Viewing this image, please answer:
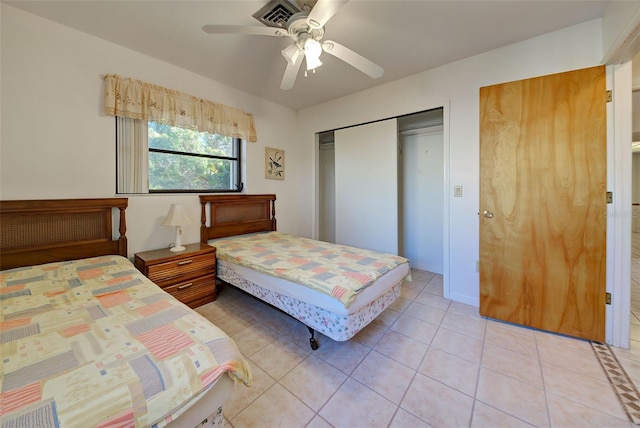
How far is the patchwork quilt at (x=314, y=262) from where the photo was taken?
1607 millimetres

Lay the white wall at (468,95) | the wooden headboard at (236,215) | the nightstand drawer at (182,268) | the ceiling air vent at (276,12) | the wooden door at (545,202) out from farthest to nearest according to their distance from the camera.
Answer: the wooden headboard at (236,215) < the nightstand drawer at (182,268) < the white wall at (468,95) < the wooden door at (545,202) < the ceiling air vent at (276,12)

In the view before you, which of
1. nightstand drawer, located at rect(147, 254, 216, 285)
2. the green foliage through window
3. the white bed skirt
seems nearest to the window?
the green foliage through window

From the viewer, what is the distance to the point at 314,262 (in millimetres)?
2033

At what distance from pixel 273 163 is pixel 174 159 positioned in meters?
1.33

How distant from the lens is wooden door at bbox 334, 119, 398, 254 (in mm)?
3084

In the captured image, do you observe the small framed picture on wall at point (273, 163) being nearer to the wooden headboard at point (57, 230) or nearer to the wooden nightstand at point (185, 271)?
the wooden nightstand at point (185, 271)

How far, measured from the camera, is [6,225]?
5.77 ft

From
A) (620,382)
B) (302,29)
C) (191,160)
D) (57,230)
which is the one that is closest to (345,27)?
(302,29)

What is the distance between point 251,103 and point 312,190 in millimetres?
1539

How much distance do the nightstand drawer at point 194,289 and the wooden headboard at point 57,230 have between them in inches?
22.6

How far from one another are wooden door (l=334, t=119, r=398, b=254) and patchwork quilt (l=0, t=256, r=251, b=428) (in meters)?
2.54

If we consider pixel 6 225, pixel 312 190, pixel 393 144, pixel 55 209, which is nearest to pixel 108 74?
pixel 55 209

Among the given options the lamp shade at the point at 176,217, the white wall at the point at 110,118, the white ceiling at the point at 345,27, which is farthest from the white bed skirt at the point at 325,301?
the white ceiling at the point at 345,27

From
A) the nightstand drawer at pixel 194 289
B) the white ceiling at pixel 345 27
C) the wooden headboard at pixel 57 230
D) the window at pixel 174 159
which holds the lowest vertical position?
the nightstand drawer at pixel 194 289
